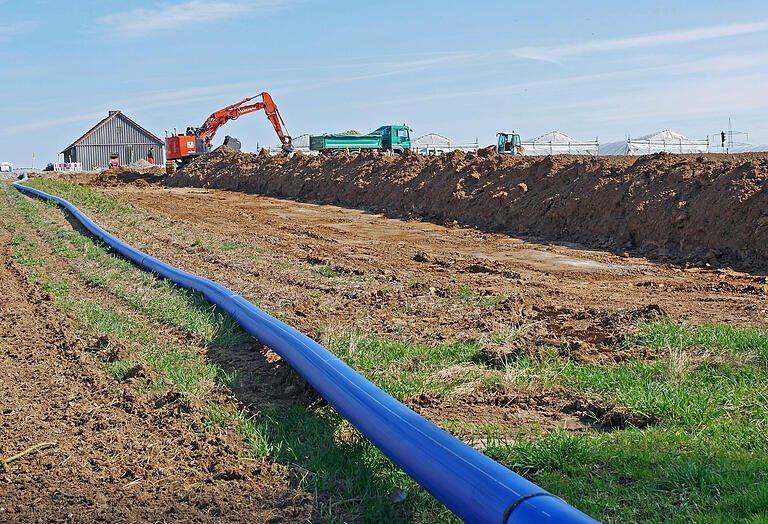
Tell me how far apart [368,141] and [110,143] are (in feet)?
125

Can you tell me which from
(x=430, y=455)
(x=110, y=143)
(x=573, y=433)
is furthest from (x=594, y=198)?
(x=110, y=143)

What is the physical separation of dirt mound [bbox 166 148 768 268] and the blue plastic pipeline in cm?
799

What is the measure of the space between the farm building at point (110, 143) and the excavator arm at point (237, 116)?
1243 inches

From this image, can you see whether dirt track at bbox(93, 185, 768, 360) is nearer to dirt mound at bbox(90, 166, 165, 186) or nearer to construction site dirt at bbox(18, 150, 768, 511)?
construction site dirt at bbox(18, 150, 768, 511)

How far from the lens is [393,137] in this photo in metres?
38.4

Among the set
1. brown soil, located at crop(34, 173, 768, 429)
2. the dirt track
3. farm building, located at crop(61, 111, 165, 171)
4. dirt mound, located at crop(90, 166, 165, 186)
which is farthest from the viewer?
farm building, located at crop(61, 111, 165, 171)

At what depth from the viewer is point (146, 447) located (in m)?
3.99

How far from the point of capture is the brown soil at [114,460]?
10.8 ft

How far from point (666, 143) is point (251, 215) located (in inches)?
1841

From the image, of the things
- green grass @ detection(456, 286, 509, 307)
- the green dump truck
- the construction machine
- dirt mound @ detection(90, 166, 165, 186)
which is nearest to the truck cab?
the green dump truck

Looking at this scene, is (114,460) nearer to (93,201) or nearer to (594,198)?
(594,198)

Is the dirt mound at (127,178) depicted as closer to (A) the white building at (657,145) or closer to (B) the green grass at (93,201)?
(B) the green grass at (93,201)

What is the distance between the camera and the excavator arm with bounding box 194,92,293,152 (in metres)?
35.0

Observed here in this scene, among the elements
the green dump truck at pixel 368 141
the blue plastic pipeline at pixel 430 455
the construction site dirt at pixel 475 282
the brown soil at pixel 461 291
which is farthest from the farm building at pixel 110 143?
the blue plastic pipeline at pixel 430 455
